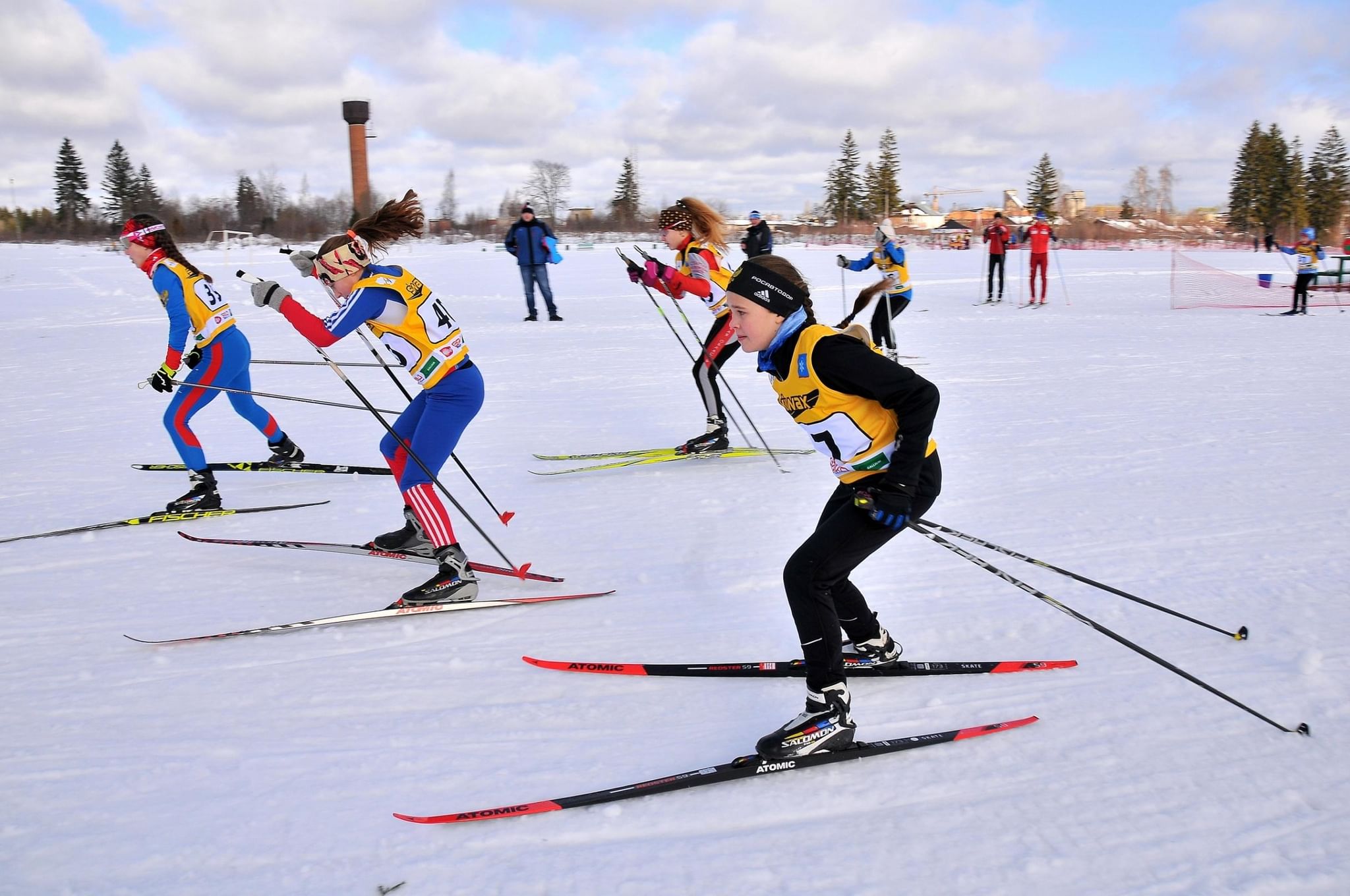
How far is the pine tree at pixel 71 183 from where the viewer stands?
60.8 m

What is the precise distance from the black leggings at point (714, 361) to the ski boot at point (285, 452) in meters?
3.02

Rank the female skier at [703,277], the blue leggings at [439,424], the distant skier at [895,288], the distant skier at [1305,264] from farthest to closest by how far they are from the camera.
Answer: the distant skier at [1305,264] < the distant skier at [895,288] < the female skier at [703,277] < the blue leggings at [439,424]

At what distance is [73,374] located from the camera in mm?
10422

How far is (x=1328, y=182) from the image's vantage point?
58.0m

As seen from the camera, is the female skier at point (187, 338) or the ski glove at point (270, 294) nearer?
the ski glove at point (270, 294)

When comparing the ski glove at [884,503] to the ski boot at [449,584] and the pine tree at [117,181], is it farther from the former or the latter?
the pine tree at [117,181]

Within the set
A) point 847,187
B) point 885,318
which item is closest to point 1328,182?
point 847,187

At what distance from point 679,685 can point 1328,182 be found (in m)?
73.1

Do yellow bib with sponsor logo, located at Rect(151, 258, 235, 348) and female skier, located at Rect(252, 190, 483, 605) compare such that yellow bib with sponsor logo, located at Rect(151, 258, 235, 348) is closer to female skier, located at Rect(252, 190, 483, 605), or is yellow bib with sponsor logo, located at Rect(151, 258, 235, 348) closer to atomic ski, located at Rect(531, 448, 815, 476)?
female skier, located at Rect(252, 190, 483, 605)

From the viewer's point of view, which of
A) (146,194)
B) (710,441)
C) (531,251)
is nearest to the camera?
(710,441)

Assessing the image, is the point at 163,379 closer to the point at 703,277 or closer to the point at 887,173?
the point at 703,277

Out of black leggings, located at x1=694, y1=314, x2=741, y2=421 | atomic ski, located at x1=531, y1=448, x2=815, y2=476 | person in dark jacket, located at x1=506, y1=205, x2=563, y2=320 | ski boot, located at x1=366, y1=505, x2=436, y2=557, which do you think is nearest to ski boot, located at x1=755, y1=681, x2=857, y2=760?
ski boot, located at x1=366, y1=505, x2=436, y2=557

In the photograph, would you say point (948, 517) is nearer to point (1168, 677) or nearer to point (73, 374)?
point (1168, 677)

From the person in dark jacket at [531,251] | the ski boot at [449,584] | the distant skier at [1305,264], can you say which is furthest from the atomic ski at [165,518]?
the distant skier at [1305,264]
